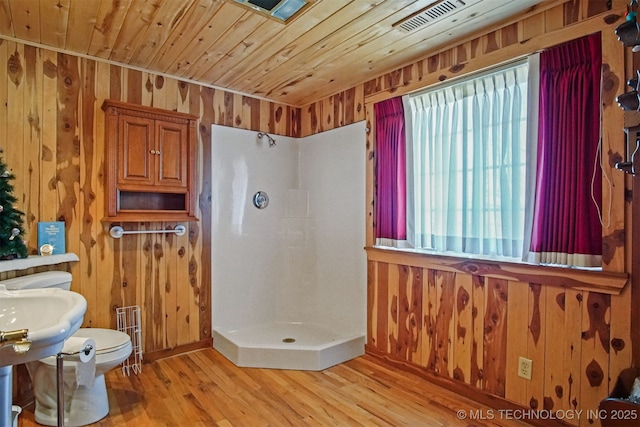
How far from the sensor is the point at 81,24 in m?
2.16

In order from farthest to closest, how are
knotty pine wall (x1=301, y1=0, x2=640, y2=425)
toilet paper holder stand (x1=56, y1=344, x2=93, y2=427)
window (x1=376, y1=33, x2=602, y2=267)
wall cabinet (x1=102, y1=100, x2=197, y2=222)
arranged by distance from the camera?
wall cabinet (x1=102, y1=100, x2=197, y2=222), window (x1=376, y1=33, x2=602, y2=267), knotty pine wall (x1=301, y1=0, x2=640, y2=425), toilet paper holder stand (x1=56, y1=344, x2=93, y2=427)

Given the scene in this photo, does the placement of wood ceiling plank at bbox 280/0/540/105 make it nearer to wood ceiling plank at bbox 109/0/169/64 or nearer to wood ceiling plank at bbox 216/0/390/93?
wood ceiling plank at bbox 216/0/390/93

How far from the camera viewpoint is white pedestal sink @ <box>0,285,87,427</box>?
1122 mm

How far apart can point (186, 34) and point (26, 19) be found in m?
0.89

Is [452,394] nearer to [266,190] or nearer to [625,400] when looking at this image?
[625,400]

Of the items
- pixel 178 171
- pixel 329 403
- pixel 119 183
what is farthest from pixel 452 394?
pixel 119 183

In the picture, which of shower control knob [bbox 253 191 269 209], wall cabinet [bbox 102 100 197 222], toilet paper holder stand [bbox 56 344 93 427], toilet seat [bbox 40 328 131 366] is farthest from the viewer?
shower control knob [bbox 253 191 269 209]

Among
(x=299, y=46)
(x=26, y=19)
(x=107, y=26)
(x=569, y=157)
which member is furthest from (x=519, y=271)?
(x=26, y=19)

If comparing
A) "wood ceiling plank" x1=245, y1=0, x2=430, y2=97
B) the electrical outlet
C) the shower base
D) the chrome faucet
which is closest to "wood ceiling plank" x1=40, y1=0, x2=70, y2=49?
"wood ceiling plank" x1=245, y1=0, x2=430, y2=97

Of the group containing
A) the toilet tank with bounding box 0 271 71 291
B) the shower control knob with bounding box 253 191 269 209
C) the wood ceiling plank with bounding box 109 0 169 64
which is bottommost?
the toilet tank with bounding box 0 271 71 291

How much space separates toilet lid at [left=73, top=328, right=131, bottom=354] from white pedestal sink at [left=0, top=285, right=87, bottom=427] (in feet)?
2.07

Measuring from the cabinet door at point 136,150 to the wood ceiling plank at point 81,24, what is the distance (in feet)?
1.66

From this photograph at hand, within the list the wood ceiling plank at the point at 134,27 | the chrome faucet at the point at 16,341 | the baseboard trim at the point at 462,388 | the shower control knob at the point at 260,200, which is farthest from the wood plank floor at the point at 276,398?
the wood ceiling plank at the point at 134,27

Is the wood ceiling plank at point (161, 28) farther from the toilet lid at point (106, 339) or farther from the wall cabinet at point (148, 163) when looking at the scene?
the toilet lid at point (106, 339)
